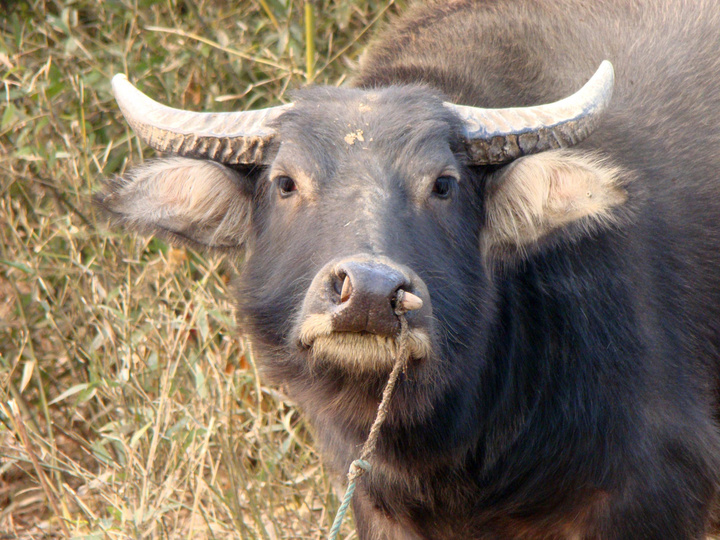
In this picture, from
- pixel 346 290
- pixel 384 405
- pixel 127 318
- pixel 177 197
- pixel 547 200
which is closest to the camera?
pixel 346 290

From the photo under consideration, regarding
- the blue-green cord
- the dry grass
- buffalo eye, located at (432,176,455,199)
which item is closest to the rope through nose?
the blue-green cord

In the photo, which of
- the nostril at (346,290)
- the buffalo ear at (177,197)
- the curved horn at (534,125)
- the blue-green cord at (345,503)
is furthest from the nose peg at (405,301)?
the buffalo ear at (177,197)

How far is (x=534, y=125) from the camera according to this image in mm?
2893

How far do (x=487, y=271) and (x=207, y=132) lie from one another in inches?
Result: 38.6

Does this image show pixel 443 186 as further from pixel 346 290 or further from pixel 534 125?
pixel 346 290

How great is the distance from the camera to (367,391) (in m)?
2.76

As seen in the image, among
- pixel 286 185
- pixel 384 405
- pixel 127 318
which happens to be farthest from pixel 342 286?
pixel 127 318

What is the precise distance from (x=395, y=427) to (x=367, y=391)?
0.24 metres

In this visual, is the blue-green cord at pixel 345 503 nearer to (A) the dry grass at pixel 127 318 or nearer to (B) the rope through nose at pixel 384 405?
(B) the rope through nose at pixel 384 405

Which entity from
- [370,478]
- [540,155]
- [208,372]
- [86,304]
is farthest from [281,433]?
[540,155]

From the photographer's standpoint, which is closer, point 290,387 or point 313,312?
point 313,312

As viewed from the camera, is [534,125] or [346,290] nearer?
[346,290]

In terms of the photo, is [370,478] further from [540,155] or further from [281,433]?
[281,433]

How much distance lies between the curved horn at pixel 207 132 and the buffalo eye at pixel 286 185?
0.12m
